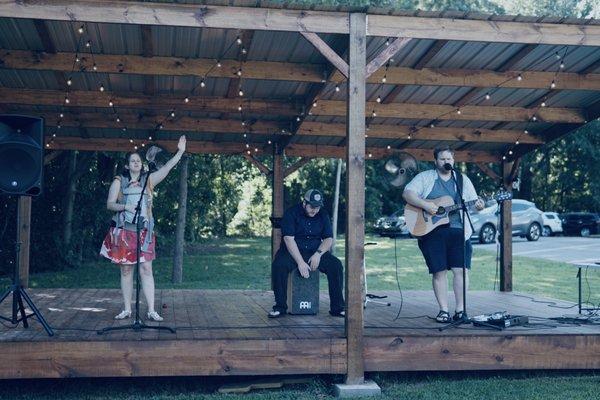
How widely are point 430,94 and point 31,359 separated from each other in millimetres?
5633

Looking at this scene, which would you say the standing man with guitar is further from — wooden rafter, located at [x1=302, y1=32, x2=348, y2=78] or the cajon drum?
wooden rafter, located at [x1=302, y1=32, x2=348, y2=78]

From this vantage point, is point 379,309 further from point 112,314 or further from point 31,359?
point 31,359

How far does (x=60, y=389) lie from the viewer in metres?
5.58

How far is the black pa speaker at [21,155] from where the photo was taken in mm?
5518

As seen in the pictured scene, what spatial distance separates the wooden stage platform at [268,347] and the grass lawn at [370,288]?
0.19 meters

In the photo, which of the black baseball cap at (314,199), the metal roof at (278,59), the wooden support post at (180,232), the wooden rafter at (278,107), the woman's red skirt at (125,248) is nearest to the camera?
A: the woman's red skirt at (125,248)

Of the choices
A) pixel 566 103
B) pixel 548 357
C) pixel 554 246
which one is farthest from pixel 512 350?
pixel 554 246

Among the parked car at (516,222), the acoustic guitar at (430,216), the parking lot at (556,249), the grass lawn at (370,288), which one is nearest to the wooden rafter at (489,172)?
the grass lawn at (370,288)

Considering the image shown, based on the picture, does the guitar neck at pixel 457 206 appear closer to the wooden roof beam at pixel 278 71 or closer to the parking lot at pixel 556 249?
the wooden roof beam at pixel 278 71

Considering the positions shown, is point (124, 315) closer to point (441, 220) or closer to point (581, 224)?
point (441, 220)

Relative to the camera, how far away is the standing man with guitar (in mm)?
6359

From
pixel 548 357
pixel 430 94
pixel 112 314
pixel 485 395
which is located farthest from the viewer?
pixel 430 94

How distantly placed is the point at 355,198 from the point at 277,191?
4.81 metres

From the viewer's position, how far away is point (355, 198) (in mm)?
5418
